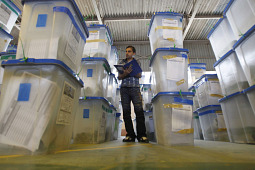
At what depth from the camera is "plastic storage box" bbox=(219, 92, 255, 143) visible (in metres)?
1.37

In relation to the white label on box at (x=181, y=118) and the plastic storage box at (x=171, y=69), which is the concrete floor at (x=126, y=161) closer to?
the white label on box at (x=181, y=118)

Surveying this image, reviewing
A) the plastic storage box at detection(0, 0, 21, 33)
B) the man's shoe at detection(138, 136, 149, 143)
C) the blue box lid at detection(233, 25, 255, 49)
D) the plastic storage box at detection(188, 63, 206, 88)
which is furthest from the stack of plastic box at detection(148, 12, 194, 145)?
the plastic storage box at detection(188, 63, 206, 88)

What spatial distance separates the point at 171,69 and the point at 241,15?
82cm

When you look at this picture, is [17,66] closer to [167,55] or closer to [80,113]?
[80,113]

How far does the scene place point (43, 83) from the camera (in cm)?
74

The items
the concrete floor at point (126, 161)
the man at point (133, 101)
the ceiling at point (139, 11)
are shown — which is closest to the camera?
the concrete floor at point (126, 161)

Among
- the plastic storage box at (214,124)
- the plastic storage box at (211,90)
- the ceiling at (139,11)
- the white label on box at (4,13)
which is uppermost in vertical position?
the ceiling at (139,11)

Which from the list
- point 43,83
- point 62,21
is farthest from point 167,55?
point 43,83

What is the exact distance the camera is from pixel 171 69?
1.40 meters

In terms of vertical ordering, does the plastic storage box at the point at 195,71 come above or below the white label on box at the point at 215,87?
above

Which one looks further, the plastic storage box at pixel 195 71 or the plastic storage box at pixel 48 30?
the plastic storage box at pixel 195 71

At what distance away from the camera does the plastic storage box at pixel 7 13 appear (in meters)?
1.54

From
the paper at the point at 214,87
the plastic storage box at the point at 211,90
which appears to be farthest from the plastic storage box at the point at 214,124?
the paper at the point at 214,87

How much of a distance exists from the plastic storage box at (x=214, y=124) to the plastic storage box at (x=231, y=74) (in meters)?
0.41
